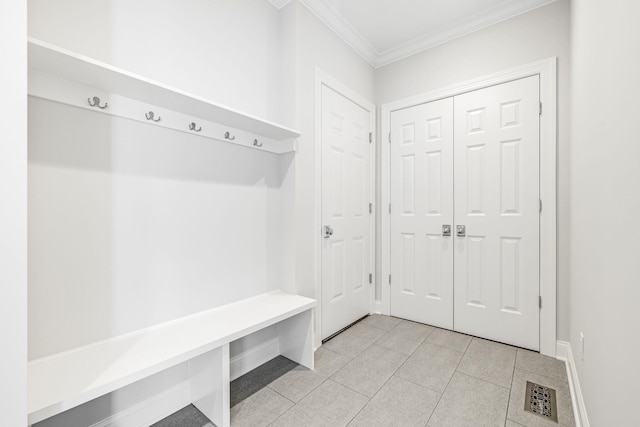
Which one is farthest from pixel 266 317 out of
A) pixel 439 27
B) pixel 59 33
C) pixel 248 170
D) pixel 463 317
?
pixel 439 27

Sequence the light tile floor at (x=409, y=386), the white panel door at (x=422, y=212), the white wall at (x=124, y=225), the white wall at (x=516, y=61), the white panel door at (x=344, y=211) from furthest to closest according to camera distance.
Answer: the white panel door at (x=422, y=212), the white panel door at (x=344, y=211), the white wall at (x=516, y=61), the light tile floor at (x=409, y=386), the white wall at (x=124, y=225)

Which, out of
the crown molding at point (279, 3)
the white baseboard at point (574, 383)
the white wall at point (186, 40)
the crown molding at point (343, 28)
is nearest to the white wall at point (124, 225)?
the white wall at point (186, 40)

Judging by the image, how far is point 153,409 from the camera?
4.90 ft

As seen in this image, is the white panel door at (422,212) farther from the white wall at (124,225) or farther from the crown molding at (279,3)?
the white wall at (124,225)

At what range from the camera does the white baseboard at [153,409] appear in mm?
1379

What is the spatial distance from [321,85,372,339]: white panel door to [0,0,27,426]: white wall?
1.80m

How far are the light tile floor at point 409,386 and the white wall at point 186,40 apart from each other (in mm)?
1879

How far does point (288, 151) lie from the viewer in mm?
2139

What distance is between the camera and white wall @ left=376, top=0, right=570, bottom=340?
6.98ft

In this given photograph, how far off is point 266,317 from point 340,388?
2.15 ft

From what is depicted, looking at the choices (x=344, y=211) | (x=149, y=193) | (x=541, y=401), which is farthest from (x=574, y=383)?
(x=149, y=193)

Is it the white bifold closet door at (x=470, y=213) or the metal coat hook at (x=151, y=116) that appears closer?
the metal coat hook at (x=151, y=116)

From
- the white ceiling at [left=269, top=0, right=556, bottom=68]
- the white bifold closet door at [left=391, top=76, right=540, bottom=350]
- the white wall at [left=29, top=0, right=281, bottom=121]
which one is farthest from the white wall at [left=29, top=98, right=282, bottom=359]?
the white bifold closet door at [left=391, top=76, right=540, bottom=350]

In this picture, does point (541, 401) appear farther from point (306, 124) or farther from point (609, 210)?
point (306, 124)
